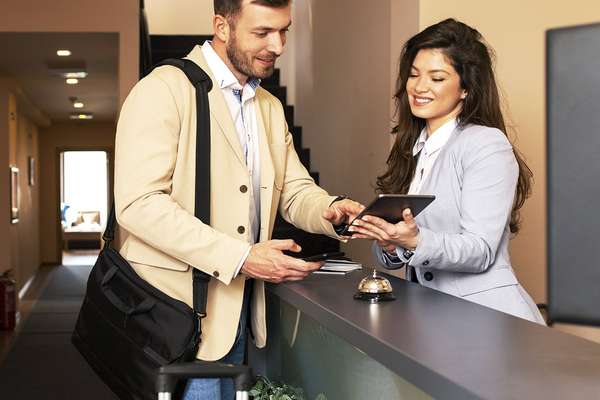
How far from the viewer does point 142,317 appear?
6.72 ft

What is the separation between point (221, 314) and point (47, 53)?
7.53 metres

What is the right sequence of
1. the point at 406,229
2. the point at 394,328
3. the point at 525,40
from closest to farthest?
the point at 394,328 < the point at 406,229 < the point at 525,40

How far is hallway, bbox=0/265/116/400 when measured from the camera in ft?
21.7

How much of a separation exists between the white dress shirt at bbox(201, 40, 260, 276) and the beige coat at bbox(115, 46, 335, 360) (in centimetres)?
2

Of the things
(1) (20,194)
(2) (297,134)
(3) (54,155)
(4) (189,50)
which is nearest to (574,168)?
(2) (297,134)

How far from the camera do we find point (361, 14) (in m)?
5.20

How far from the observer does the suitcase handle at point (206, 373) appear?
1.73m

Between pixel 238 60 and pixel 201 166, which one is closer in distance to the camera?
pixel 201 166

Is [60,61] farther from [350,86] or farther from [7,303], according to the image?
[350,86]

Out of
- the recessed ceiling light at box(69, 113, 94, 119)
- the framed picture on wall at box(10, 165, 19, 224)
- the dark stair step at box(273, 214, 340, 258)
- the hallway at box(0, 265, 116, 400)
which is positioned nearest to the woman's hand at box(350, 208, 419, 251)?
the dark stair step at box(273, 214, 340, 258)

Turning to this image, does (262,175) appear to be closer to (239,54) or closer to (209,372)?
(239,54)

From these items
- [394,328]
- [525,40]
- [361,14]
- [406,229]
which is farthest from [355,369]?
[361,14]

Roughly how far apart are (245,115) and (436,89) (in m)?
0.62

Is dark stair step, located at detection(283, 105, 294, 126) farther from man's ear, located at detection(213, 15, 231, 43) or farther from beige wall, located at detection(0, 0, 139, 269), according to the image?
man's ear, located at detection(213, 15, 231, 43)
